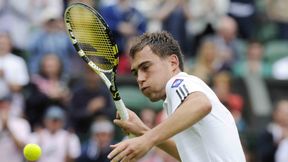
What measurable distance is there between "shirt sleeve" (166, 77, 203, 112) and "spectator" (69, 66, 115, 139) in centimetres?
634

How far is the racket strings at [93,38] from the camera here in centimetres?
732

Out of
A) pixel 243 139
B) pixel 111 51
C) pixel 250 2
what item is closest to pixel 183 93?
pixel 111 51

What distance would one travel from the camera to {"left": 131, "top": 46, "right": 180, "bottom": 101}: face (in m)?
6.77

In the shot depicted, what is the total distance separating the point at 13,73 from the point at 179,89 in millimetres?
7125

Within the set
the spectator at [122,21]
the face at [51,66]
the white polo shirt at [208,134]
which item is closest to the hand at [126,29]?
the spectator at [122,21]

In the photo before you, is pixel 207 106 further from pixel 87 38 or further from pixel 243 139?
pixel 243 139

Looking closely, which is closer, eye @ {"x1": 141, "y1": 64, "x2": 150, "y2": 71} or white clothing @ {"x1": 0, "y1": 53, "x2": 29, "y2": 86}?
eye @ {"x1": 141, "y1": 64, "x2": 150, "y2": 71}

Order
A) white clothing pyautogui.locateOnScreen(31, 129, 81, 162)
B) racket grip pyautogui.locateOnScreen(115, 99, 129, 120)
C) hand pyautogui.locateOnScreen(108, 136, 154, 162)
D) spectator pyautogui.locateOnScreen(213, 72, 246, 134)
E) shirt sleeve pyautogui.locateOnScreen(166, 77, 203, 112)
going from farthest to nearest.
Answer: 1. spectator pyautogui.locateOnScreen(213, 72, 246, 134)
2. white clothing pyautogui.locateOnScreen(31, 129, 81, 162)
3. racket grip pyautogui.locateOnScreen(115, 99, 129, 120)
4. shirt sleeve pyautogui.locateOnScreen(166, 77, 203, 112)
5. hand pyautogui.locateOnScreen(108, 136, 154, 162)

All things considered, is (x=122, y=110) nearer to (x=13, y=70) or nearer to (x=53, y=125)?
(x=53, y=125)

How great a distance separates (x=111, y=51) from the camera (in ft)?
23.8

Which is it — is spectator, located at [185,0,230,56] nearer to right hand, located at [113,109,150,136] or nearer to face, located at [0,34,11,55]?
face, located at [0,34,11,55]

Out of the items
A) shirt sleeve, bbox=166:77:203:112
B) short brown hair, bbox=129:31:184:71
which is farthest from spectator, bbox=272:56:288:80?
shirt sleeve, bbox=166:77:203:112

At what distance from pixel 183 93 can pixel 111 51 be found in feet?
3.43

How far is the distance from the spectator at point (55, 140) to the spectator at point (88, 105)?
0.46 meters
